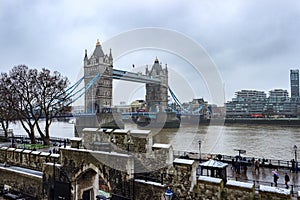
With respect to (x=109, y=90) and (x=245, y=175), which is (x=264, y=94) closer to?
(x=109, y=90)

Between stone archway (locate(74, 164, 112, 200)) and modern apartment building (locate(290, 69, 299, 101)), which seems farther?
modern apartment building (locate(290, 69, 299, 101))

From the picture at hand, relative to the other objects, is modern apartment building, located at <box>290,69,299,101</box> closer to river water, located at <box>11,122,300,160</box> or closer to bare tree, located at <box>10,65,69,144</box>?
river water, located at <box>11,122,300,160</box>

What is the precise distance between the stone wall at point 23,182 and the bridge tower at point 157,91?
75.5 m

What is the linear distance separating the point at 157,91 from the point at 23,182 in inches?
3321

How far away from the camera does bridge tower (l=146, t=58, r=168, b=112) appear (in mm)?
89812

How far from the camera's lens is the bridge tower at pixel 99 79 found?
74688mm

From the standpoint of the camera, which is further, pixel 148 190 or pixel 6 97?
pixel 6 97

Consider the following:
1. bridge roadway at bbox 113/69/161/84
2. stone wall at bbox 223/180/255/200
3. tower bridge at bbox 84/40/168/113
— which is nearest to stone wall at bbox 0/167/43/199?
stone wall at bbox 223/180/255/200

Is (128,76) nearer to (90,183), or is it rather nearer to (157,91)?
(157,91)

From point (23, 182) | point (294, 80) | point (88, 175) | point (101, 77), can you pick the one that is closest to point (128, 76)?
point (101, 77)

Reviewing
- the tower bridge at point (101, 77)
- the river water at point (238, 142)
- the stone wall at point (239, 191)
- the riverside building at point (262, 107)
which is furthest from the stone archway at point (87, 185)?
the riverside building at point (262, 107)

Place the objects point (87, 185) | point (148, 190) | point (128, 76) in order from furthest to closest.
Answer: point (128, 76) → point (87, 185) → point (148, 190)

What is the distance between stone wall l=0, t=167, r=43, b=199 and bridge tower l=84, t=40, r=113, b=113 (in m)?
59.9

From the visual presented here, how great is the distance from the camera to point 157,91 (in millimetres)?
95750
